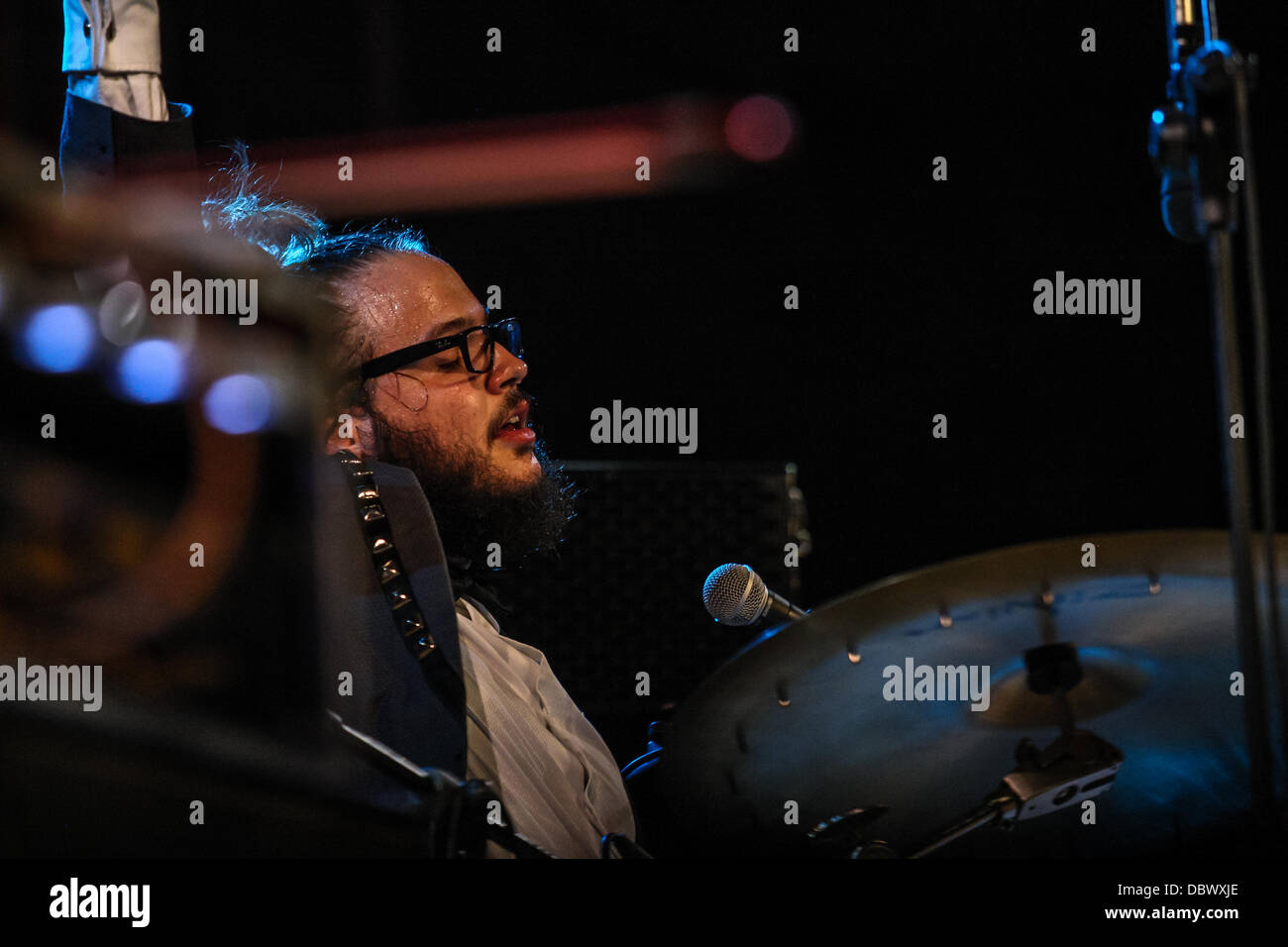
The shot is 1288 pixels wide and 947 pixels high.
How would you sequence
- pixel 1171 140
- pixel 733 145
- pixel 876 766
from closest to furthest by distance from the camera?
pixel 1171 140
pixel 876 766
pixel 733 145

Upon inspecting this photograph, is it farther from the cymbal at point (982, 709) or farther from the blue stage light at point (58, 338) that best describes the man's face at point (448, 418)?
the cymbal at point (982, 709)

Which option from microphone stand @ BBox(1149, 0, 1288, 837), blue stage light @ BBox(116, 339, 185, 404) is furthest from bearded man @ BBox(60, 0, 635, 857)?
microphone stand @ BBox(1149, 0, 1288, 837)

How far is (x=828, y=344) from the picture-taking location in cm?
223

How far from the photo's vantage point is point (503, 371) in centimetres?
182

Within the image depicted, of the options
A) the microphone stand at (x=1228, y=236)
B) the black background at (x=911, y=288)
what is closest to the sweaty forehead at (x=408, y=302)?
the black background at (x=911, y=288)

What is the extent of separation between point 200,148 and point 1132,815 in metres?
1.64

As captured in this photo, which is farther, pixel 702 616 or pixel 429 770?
pixel 702 616

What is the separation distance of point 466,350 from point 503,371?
0.06 metres

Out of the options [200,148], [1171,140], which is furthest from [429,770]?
[200,148]

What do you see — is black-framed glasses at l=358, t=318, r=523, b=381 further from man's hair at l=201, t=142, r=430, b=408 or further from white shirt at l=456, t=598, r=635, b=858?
white shirt at l=456, t=598, r=635, b=858

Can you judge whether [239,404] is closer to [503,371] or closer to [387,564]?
[387,564]

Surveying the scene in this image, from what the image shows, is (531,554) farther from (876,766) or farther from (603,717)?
(876,766)
